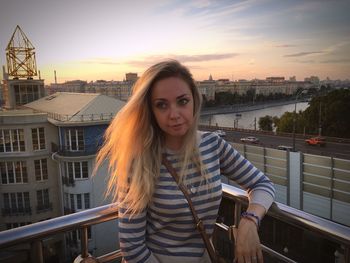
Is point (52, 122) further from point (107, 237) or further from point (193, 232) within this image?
point (193, 232)

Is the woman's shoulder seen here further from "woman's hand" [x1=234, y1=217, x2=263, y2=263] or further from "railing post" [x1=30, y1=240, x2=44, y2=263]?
"railing post" [x1=30, y1=240, x2=44, y2=263]

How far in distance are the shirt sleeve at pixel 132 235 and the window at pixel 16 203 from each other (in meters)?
15.0

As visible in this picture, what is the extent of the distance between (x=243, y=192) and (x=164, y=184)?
553mm

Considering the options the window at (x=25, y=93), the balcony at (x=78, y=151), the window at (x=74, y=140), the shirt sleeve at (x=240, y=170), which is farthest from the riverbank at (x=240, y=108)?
the shirt sleeve at (x=240, y=170)

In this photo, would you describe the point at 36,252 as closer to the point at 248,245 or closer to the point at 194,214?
the point at 194,214

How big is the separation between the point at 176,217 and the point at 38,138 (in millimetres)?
14731

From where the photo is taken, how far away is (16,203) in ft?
47.4

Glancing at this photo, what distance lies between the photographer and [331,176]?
11.4 m

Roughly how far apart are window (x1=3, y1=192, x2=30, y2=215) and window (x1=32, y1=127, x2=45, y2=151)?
226cm

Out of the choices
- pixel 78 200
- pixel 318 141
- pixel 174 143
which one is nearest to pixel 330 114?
pixel 318 141

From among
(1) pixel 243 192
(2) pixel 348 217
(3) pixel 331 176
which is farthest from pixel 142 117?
(2) pixel 348 217

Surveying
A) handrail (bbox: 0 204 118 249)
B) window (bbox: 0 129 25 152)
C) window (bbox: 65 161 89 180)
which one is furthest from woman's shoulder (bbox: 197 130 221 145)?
window (bbox: 0 129 25 152)

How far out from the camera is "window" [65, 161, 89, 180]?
13.8 m

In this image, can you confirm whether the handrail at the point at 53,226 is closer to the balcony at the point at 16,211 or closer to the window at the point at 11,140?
the window at the point at 11,140
